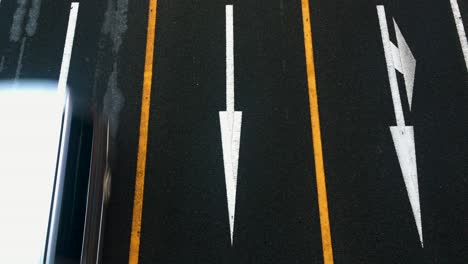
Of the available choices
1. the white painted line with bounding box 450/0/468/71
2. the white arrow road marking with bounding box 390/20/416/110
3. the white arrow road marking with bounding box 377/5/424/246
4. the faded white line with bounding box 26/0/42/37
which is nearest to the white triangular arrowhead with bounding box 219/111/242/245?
the white arrow road marking with bounding box 377/5/424/246

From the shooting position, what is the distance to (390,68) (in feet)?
28.9

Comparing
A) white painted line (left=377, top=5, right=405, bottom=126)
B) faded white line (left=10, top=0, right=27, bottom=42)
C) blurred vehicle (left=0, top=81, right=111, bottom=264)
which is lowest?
blurred vehicle (left=0, top=81, right=111, bottom=264)

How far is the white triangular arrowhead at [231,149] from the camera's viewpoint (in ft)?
25.3

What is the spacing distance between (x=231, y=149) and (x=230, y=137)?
0.21m

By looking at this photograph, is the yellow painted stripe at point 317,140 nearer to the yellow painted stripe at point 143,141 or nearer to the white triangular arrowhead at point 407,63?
the white triangular arrowhead at point 407,63

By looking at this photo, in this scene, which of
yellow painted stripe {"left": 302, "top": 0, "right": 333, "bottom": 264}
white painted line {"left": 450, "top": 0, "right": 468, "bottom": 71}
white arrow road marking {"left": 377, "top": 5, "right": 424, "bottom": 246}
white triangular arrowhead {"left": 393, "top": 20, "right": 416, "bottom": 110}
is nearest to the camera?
yellow painted stripe {"left": 302, "top": 0, "right": 333, "bottom": 264}

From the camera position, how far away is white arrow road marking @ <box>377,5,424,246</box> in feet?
25.6

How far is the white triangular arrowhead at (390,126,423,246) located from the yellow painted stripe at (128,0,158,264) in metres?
4.02

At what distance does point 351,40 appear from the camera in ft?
29.9

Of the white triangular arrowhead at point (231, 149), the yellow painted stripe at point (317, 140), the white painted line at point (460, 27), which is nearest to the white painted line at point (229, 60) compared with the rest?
the white triangular arrowhead at point (231, 149)

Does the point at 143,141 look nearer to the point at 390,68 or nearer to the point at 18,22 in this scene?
the point at 18,22

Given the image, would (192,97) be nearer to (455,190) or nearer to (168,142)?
(168,142)

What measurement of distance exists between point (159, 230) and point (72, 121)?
2127 mm

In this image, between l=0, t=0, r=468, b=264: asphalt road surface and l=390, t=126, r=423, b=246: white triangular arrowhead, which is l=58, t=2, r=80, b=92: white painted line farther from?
l=390, t=126, r=423, b=246: white triangular arrowhead
